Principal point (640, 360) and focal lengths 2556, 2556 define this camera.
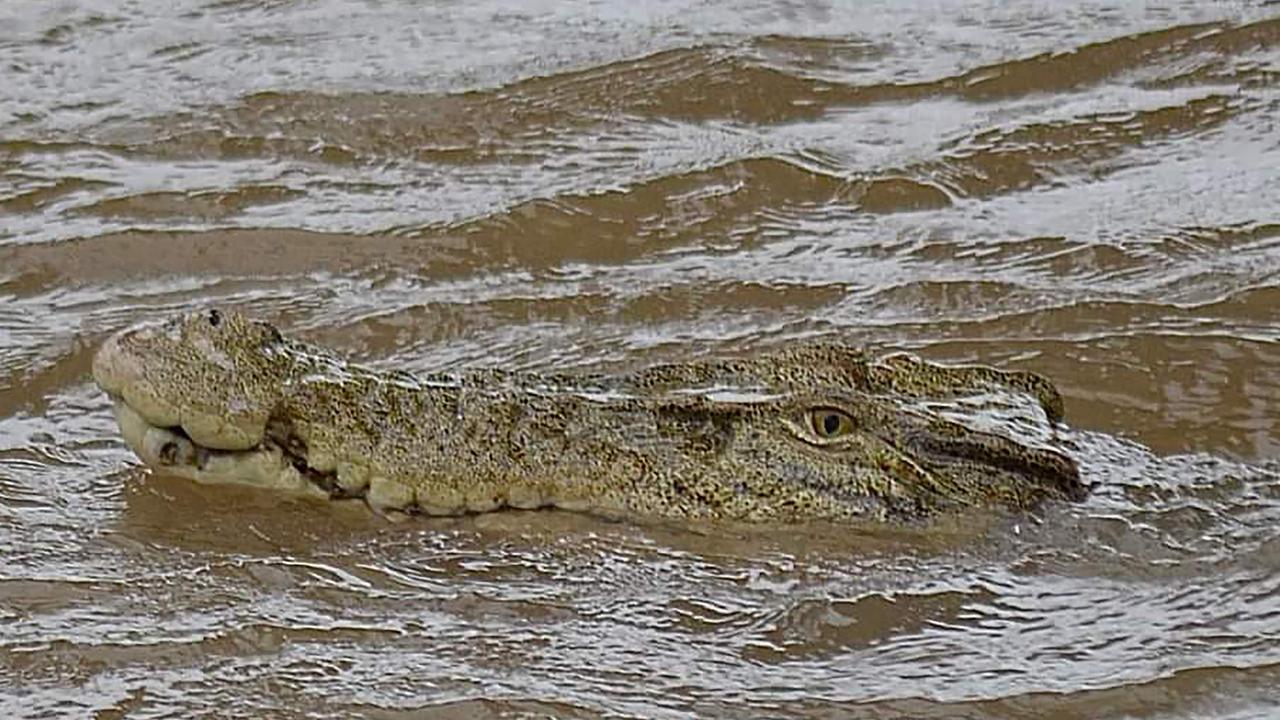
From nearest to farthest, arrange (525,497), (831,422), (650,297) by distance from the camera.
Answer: (525,497)
(831,422)
(650,297)

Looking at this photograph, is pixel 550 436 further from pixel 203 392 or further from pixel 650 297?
pixel 650 297

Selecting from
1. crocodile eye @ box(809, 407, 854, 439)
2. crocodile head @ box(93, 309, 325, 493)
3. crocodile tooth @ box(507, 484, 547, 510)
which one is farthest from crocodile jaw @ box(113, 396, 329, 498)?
crocodile eye @ box(809, 407, 854, 439)

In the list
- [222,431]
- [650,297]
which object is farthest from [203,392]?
[650,297]

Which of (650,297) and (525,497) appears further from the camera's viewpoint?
(650,297)

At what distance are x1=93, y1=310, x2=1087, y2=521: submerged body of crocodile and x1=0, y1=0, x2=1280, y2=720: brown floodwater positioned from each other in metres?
0.07

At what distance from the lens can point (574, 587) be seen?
15.4 ft

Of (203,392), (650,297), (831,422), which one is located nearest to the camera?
(203,392)

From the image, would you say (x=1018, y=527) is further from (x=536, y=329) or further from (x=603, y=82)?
(x=603, y=82)

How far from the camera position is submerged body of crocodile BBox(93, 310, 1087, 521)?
15.6ft

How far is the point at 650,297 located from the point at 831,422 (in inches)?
57.5

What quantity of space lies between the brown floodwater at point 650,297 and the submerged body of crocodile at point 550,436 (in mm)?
66

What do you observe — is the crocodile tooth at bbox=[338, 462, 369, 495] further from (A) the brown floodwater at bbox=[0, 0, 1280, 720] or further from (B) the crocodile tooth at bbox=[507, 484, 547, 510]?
(B) the crocodile tooth at bbox=[507, 484, 547, 510]

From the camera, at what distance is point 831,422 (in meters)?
4.96

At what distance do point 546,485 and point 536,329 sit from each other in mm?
1374
